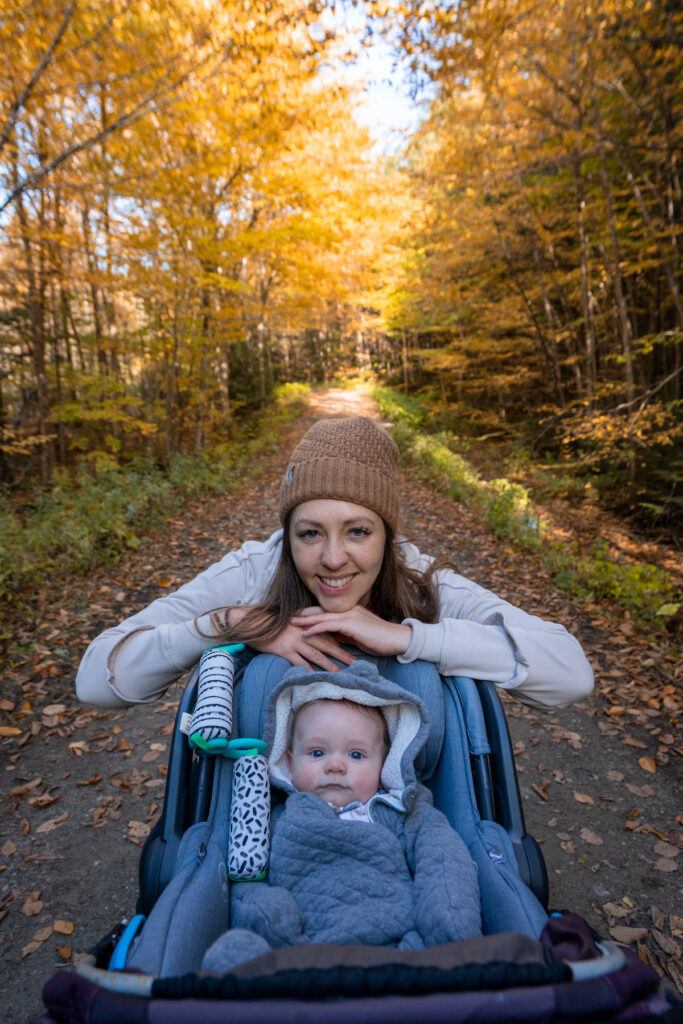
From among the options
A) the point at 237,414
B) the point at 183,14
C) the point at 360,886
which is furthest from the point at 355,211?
the point at 360,886

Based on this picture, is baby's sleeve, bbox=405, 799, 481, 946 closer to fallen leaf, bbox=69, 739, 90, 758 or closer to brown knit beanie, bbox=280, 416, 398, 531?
brown knit beanie, bbox=280, 416, 398, 531

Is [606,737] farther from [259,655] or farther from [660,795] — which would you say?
[259,655]

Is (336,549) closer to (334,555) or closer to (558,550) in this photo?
(334,555)

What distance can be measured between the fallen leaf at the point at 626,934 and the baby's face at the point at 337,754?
1.97 m

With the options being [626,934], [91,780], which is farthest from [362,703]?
[91,780]

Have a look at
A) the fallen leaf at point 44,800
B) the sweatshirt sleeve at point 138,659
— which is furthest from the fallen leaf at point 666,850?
the fallen leaf at point 44,800

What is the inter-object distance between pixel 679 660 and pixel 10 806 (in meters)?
5.59

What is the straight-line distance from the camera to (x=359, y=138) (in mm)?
12234

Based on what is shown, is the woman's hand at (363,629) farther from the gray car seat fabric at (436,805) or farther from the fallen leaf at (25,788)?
the fallen leaf at (25,788)

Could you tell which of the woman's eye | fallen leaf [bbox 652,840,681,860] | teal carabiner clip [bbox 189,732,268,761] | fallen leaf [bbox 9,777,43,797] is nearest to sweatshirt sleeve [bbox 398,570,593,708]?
the woman's eye

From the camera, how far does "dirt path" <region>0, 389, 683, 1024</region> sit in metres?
2.85

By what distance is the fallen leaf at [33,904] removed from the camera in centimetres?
288

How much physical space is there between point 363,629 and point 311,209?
12.5 m

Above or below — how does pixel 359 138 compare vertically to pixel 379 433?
above
